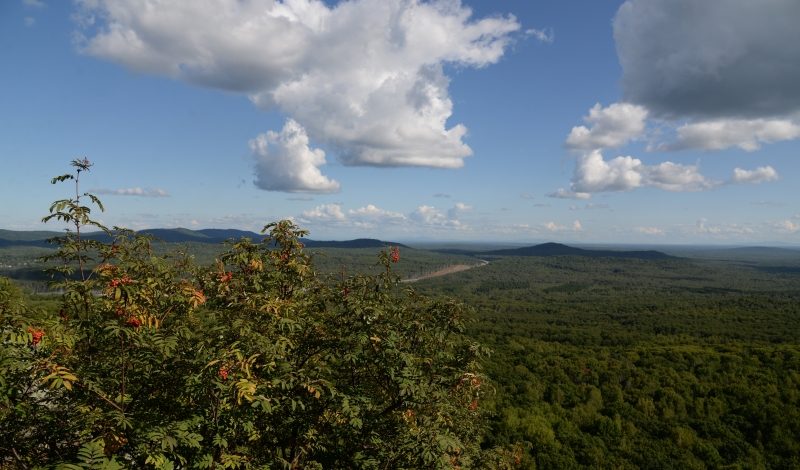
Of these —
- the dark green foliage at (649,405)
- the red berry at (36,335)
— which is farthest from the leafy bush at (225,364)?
the dark green foliage at (649,405)

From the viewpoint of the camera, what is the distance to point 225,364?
584cm

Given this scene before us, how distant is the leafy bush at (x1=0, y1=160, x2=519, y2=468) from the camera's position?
18.9 feet

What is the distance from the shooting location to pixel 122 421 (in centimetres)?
525

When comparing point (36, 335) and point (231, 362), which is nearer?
point (36, 335)

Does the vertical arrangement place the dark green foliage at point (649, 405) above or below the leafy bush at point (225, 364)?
below

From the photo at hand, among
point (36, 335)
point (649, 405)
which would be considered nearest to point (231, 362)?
point (36, 335)

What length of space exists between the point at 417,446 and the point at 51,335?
18.1 feet

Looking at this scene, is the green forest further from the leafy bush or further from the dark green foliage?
the dark green foliage

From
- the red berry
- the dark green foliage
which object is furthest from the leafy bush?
the dark green foliage

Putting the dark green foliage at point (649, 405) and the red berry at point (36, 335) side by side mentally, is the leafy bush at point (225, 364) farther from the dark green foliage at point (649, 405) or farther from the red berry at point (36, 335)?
the dark green foliage at point (649, 405)

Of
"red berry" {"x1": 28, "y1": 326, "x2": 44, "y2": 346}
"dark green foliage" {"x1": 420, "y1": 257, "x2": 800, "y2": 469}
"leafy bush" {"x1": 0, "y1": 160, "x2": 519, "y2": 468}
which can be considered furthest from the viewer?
"dark green foliage" {"x1": 420, "y1": 257, "x2": 800, "y2": 469}

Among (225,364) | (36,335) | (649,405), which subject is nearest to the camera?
(36,335)

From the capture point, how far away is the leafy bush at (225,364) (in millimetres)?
5746

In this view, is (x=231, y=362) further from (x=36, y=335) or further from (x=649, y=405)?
(x=649, y=405)
